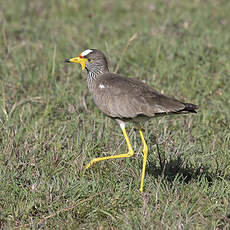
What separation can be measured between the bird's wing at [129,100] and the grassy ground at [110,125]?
1.95 ft

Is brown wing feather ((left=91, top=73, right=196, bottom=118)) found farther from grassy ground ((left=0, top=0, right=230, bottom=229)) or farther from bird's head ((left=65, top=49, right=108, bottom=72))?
grassy ground ((left=0, top=0, right=230, bottom=229))

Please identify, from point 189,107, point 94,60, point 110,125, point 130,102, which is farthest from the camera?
point 110,125

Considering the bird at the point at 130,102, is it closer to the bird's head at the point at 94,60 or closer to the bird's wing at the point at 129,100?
the bird's wing at the point at 129,100

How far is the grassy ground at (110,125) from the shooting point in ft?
13.1

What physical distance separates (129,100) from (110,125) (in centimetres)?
120

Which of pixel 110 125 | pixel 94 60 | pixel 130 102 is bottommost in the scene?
pixel 110 125

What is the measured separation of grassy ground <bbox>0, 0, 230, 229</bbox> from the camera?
157 inches

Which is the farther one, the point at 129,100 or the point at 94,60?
the point at 94,60

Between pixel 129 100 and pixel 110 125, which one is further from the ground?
pixel 129 100

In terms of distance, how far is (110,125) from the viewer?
5.51 meters

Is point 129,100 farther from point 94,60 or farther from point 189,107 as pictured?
point 94,60

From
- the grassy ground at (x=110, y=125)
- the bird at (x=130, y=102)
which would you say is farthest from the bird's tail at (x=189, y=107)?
the grassy ground at (x=110, y=125)

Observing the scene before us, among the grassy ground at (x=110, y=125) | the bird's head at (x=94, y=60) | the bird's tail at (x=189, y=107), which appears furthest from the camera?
the bird's head at (x=94, y=60)

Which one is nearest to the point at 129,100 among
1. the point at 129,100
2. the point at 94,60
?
the point at 129,100
